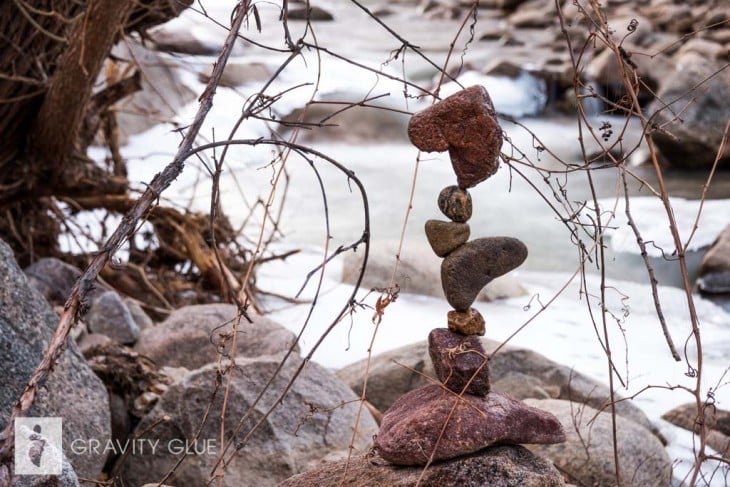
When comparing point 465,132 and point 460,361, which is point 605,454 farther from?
point 465,132

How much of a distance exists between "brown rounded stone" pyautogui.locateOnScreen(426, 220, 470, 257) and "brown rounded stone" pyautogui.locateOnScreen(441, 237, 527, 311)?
0.05 ft

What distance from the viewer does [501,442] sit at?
1845mm

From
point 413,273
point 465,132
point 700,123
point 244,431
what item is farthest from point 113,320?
point 700,123

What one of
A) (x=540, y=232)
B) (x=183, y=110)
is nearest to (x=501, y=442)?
(x=540, y=232)

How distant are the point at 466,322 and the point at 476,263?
15 centimetres

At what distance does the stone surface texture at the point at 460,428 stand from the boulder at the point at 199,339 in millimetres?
1610

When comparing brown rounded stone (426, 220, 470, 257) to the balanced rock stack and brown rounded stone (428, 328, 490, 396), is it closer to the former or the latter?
the balanced rock stack

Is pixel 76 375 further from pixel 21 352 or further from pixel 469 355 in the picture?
pixel 469 355

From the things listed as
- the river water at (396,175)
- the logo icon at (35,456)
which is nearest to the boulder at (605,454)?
the logo icon at (35,456)

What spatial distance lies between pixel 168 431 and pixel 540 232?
4.66 metres

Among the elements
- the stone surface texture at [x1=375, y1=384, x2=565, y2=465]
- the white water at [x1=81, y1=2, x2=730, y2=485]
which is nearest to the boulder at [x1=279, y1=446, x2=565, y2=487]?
the stone surface texture at [x1=375, y1=384, x2=565, y2=465]

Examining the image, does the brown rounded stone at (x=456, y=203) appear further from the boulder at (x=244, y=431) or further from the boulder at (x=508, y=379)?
the boulder at (x=508, y=379)

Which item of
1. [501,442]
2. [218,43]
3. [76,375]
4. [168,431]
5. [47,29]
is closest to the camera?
[501,442]

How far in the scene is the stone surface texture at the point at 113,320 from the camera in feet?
12.4
